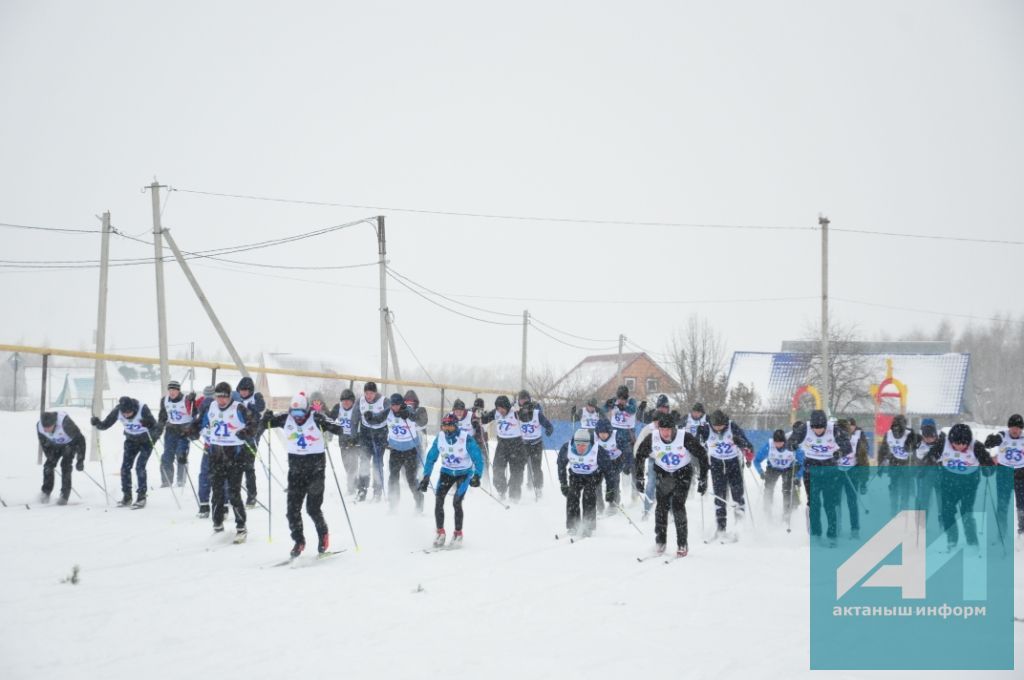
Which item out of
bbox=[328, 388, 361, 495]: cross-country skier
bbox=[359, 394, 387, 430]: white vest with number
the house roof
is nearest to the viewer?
bbox=[328, 388, 361, 495]: cross-country skier

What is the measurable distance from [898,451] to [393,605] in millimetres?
9623

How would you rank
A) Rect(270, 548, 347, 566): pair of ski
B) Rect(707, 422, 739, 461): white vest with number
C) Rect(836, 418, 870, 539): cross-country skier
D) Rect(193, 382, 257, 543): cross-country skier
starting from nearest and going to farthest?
Rect(270, 548, 347, 566): pair of ski
Rect(193, 382, 257, 543): cross-country skier
Rect(836, 418, 870, 539): cross-country skier
Rect(707, 422, 739, 461): white vest with number

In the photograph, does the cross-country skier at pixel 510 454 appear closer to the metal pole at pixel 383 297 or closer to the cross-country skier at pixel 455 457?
the cross-country skier at pixel 455 457

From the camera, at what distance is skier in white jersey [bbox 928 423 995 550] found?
11.9m

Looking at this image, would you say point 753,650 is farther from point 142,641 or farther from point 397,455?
point 397,455

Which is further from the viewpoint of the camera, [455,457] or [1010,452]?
[1010,452]

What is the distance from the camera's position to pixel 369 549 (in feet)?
36.2

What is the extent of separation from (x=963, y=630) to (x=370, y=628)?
5.09m

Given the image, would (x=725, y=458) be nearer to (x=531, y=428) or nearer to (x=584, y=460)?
(x=584, y=460)

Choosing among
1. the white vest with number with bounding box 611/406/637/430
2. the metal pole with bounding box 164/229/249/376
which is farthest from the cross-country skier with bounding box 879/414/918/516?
the metal pole with bounding box 164/229/249/376

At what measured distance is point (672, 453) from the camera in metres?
11.0

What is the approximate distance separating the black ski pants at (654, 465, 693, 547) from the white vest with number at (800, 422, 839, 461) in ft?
8.83

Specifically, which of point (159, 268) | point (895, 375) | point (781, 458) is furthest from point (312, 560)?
point (895, 375)

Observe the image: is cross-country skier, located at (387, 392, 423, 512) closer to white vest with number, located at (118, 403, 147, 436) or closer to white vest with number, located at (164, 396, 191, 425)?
white vest with number, located at (164, 396, 191, 425)
